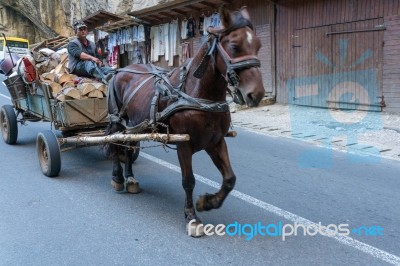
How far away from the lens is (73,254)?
11.4ft

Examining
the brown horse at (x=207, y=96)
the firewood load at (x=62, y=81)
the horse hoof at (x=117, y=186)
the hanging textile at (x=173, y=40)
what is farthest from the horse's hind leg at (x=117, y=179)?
the hanging textile at (x=173, y=40)

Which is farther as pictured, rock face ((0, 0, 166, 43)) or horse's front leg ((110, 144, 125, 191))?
rock face ((0, 0, 166, 43))

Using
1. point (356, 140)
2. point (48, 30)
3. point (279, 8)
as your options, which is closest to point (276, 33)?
point (279, 8)

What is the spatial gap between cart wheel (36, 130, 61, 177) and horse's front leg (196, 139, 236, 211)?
2.59 m

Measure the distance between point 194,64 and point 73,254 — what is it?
79.5 inches

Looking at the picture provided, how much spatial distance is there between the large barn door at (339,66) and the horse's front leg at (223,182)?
793 cm

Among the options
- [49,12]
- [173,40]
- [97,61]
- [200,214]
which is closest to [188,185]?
[200,214]

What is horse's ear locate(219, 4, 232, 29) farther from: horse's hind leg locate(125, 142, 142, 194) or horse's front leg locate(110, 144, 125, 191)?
horse's front leg locate(110, 144, 125, 191)

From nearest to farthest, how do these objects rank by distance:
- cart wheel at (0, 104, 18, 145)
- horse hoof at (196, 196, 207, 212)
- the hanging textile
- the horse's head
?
the horse's head → horse hoof at (196, 196, 207, 212) → cart wheel at (0, 104, 18, 145) → the hanging textile

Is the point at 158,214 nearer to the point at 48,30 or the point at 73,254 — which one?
the point at 73,254

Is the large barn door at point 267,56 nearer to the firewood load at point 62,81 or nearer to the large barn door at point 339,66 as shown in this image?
the large barn door at point 339,66

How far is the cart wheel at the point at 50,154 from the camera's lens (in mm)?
5586

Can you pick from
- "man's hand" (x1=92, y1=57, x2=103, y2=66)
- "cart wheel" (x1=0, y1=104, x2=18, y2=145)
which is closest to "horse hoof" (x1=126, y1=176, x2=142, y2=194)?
"man's hand" (x1=92, y1=57, x2=103, y2=66)

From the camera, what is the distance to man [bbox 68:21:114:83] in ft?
20.1
